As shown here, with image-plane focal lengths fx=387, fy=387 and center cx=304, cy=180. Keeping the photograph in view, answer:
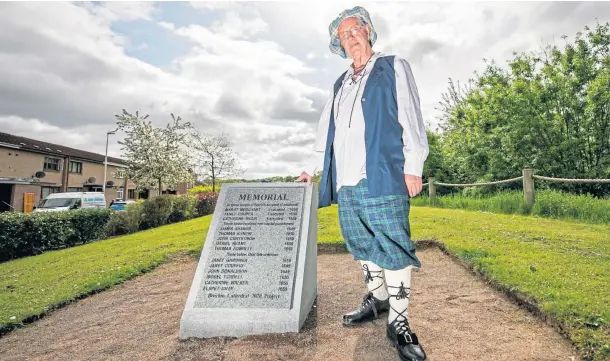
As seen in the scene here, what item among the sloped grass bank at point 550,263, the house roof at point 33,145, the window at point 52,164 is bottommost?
the sloped grass bank at point 550,263

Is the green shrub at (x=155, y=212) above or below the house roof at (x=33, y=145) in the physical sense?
below

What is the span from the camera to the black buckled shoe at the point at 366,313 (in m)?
3.37

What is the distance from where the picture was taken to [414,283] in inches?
180

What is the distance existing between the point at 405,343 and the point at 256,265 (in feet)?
4.59

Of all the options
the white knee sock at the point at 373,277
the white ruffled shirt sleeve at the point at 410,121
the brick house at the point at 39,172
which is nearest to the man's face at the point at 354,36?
the white ruffled shirt sleeve at the point at 410,121

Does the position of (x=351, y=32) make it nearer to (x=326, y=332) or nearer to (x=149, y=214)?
(x=326, y=332)

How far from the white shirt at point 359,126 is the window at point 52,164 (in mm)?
37271

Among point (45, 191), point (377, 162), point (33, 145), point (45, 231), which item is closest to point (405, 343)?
point (377, 162)

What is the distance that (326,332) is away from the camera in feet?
10.8

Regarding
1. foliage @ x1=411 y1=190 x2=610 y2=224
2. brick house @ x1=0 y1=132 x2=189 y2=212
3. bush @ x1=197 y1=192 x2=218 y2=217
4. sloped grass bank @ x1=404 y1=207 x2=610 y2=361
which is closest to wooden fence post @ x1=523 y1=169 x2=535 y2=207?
foliage @ x1=411 y1=190 x2=610 y2=224

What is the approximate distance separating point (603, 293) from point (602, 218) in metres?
5.70

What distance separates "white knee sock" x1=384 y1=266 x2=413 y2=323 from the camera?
284 centimetres

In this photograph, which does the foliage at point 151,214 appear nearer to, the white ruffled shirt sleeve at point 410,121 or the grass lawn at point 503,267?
the grass lawn at point 503,267

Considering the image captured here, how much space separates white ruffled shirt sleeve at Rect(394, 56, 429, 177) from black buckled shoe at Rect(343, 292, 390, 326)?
1.31 meters
